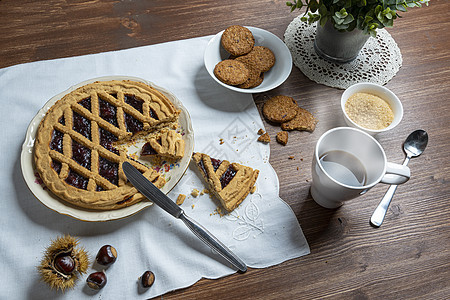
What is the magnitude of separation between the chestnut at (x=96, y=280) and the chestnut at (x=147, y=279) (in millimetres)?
132

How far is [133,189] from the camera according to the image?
1364mm

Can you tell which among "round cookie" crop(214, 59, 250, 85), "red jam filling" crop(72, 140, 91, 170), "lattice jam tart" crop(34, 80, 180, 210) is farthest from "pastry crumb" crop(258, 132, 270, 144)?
"red jam filling" crop(72, 140, 91, 170)

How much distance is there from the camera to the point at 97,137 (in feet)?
4.94

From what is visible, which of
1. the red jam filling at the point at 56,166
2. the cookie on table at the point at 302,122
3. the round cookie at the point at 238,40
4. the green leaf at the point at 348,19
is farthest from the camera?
the round cookie at the point at 238,40

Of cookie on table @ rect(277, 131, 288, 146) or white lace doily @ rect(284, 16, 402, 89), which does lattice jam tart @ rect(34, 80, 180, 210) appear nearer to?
cookie on table @ rect(277, 131, 288, 146)

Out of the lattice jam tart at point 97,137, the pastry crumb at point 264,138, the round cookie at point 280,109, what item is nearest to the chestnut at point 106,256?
the lattice jam tart at point 97,137

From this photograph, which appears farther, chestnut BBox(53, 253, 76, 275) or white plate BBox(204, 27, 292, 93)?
white plate BBox(204, 27, 292, 93)

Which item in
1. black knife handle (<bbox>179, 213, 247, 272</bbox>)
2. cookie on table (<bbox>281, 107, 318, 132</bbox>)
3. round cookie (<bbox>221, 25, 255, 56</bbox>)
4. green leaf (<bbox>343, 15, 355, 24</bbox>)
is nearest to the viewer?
black knife handle (<bbox>179, 213, 247, 272</bbox>)

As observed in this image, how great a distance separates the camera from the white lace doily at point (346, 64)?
1790 millimetres

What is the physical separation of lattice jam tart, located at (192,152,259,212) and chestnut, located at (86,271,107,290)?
1.63 ft

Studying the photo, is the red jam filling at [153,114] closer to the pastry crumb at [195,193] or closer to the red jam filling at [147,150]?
the red jam filling at [147,150]

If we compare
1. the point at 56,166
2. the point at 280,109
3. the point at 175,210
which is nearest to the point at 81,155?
the point at 56,166

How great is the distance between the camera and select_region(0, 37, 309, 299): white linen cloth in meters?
1.31

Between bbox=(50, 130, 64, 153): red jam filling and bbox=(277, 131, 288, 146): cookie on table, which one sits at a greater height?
bbox=(50, 130, 64, 153): red jam filling
